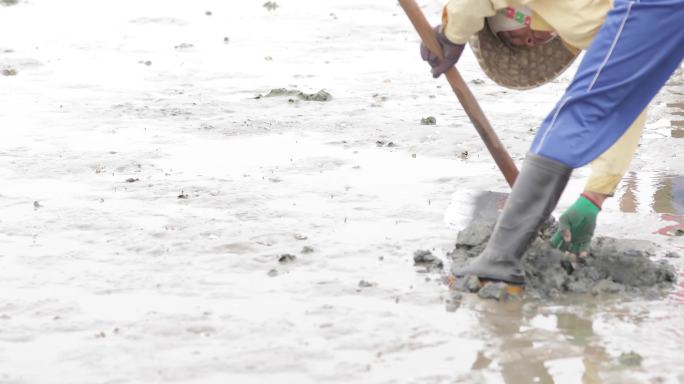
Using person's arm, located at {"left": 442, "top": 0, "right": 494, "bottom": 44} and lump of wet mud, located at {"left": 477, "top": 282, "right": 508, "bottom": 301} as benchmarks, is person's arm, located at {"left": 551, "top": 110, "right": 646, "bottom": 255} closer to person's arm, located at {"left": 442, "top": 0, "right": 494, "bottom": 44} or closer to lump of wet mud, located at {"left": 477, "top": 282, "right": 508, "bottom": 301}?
lump of wet mud, located at {"left": 477, "top": 282, "right": 508, "bottom": 301}

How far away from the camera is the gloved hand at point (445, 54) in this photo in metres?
4.50

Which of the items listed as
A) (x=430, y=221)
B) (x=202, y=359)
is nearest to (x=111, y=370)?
(x=202, y=359)

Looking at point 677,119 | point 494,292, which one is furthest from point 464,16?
point 677,119

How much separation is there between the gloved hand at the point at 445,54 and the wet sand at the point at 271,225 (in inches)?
26.6

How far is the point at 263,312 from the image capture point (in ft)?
13.2

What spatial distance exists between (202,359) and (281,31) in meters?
6.57

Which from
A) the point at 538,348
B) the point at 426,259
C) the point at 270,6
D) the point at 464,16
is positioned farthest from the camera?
the point at 270,6

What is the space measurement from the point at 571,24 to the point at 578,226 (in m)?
0.71

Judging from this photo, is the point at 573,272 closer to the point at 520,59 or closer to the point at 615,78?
the point at 615,78

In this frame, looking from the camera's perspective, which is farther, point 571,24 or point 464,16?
point 464,16

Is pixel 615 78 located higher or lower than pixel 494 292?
higher

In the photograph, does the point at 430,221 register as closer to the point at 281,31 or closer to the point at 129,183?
the point at 129,183

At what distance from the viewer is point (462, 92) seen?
465 centimetres

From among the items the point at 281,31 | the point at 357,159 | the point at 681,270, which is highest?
the point at 681,270
